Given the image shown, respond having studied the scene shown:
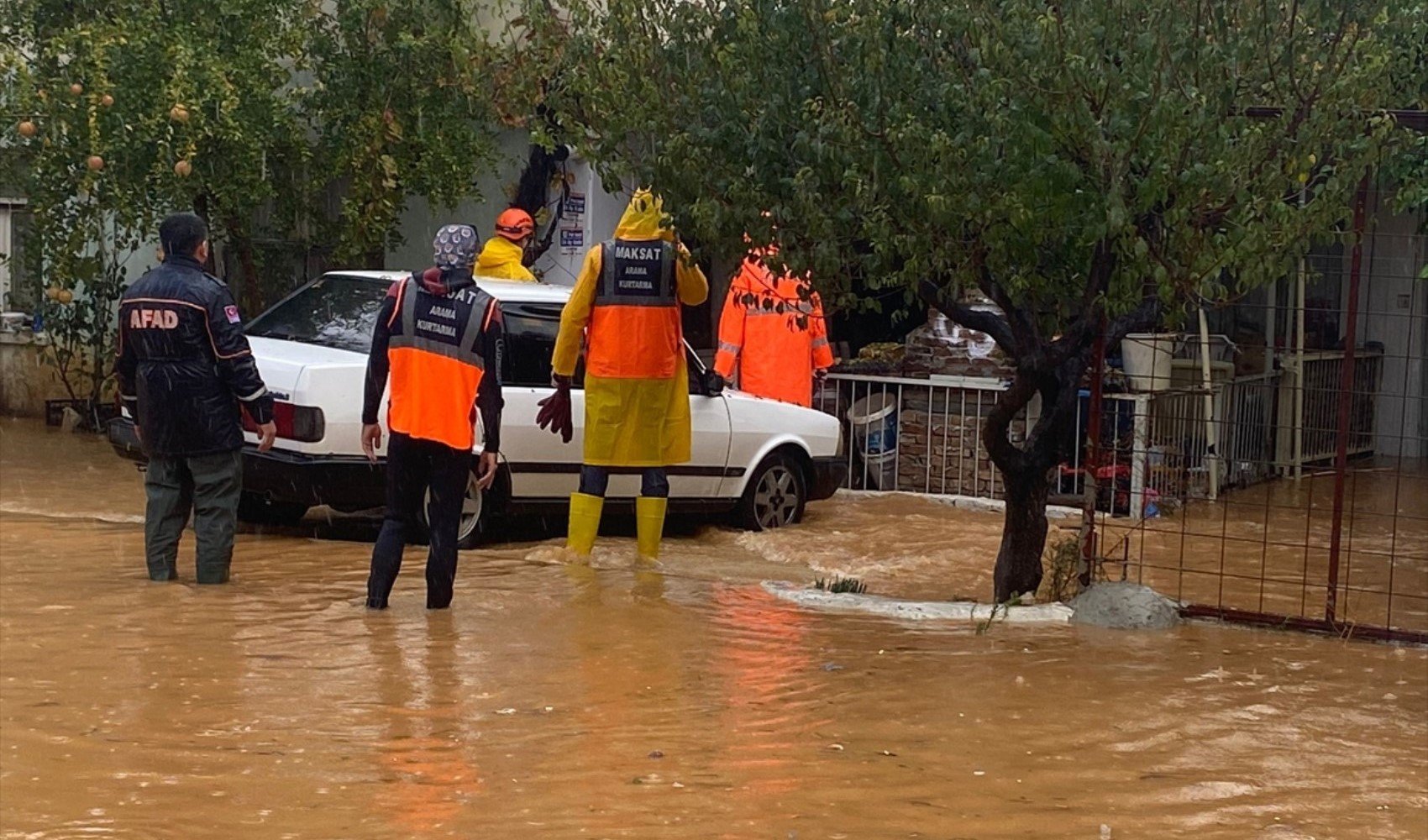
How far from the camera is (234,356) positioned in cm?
919

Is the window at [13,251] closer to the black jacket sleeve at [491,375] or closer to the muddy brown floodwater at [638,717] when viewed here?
the muddy brown floodwater at [638,717]

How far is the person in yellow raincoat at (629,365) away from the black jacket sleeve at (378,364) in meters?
1.54

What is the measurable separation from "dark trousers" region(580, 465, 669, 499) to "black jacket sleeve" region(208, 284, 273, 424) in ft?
5.97

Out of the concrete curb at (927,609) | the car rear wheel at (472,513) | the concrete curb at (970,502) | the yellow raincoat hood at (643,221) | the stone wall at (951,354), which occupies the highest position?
the yellow raincoat hood at (643,221)

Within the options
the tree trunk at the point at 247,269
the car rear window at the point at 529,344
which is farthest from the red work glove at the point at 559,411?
the tree trunk at the point at 247,269

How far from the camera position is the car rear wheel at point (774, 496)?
12.2m

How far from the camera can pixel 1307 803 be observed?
20.4 feet

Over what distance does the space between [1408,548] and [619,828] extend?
8657 mm

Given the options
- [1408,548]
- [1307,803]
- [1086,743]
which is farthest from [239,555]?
[1408,548]

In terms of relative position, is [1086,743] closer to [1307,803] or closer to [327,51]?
[1307,803]

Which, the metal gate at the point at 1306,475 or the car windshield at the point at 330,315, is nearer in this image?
the metal gate at the point at 1306,475

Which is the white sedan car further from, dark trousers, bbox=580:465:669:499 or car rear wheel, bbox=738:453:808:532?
dark trousers, bbox=580:465:669:499

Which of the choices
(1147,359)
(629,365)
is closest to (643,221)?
(629,365)

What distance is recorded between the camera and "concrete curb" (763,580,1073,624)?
904cm
